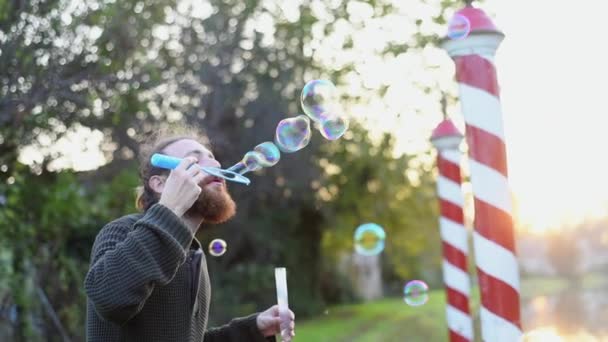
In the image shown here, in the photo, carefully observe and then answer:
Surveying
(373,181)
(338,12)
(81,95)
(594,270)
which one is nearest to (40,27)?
(81,95)

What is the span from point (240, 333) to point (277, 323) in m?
A: 0.20

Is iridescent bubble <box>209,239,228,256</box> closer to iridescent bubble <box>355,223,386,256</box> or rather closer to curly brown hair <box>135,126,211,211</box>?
curly brown hair <box>135,126,211,211</box>

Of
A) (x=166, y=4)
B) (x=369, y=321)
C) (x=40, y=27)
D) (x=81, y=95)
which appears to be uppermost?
(x=166, y=4)

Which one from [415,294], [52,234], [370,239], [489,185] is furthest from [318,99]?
[52,234]

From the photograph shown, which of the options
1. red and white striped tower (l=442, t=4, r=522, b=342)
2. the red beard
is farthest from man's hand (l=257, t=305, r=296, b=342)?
red and white striped tower (l=442, t=4, r=522, b=342)

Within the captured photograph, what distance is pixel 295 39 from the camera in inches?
621

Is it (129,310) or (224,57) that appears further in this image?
(224,57)

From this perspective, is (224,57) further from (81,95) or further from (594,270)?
(594,270)

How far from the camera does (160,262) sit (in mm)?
2500

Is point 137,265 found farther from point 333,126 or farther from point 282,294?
point 333,126

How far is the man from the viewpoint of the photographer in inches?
96.7

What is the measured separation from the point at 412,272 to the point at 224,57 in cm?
1272

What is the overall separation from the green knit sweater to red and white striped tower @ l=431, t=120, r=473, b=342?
4.11m

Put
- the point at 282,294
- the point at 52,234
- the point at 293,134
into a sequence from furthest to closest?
the point at 52,234
the point at 293,134
the point at 282,294
